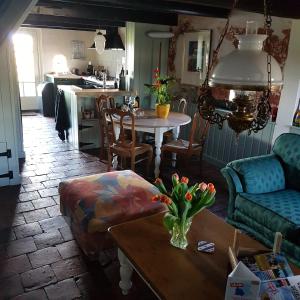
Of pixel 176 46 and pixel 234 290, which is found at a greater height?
pixel 176 46

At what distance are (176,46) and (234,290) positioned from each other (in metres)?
4.77

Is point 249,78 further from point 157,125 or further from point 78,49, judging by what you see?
point 78,49

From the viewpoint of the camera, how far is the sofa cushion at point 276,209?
2322 mm

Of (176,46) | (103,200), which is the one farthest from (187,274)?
(176,46)

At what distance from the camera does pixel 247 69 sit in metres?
1.21

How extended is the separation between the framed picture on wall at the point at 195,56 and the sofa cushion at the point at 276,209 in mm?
2676

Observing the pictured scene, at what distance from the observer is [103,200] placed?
8.07ft

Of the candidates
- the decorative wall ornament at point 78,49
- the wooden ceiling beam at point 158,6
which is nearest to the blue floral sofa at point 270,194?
the wooden ceiling beam at point 158,6

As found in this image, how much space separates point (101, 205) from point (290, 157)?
5.95 ft

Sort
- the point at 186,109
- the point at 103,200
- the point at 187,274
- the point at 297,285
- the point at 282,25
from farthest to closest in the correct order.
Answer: the point at 186,109 → the point at 282,25 → the point at 103,200 → the point at 187,274 → the point at 297,285

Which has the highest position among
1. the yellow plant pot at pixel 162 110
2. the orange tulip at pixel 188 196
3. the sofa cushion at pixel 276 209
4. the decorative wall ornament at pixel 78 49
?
the decorative wall ornament at pixel 78 49

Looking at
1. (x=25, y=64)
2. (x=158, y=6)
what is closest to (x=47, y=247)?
(x=158, y=6)

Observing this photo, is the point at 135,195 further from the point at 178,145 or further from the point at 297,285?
the point at 178,145

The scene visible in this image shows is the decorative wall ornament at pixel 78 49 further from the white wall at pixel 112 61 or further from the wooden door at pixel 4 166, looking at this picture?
the wooden door at pixel 4 166
